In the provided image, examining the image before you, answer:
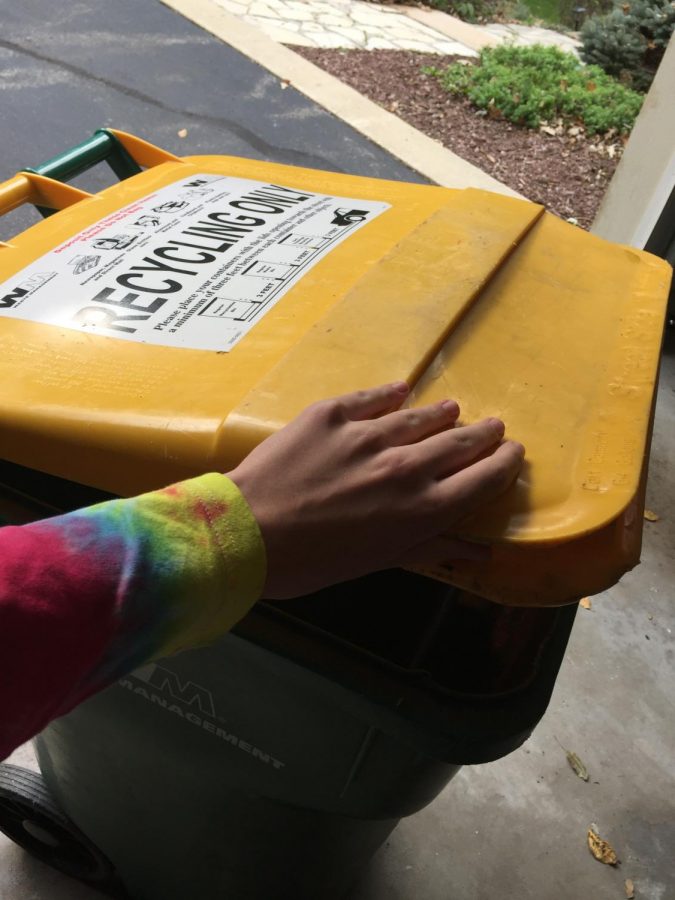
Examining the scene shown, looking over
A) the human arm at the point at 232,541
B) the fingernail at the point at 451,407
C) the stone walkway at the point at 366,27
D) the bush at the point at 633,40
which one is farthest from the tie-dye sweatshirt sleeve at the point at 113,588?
the bush at the point at 633,40

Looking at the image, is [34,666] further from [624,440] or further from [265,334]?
[624,440]

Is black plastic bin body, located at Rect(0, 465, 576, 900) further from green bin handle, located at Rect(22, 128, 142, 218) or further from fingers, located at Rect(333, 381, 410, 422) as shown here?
green bin handle, located at Rect(22, 128, 142, 218)

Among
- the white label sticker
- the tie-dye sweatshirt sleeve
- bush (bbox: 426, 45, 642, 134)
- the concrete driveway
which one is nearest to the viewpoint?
the tie-dye sweatshirt sleeve

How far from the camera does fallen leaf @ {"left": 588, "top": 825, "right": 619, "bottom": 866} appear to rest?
1.95 metres

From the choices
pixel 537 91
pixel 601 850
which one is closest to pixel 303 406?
pixel 601 850

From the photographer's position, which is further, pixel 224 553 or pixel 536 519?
pixel 536 519

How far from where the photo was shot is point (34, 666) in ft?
2.27

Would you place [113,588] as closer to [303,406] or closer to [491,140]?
[303,406]

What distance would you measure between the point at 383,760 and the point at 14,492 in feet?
2.03

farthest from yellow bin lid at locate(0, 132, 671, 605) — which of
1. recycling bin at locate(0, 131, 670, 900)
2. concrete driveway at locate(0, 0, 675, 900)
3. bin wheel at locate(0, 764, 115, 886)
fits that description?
concrete driveway at locate(0, 0, 675, 900)

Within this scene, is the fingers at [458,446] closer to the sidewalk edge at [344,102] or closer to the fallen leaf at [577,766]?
the fallen leaf at [577,766]

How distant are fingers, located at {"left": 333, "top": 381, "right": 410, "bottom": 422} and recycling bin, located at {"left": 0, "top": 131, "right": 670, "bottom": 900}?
6 centimetres

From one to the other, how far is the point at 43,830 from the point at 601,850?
4.38 ft

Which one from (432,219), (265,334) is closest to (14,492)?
(265,334)
